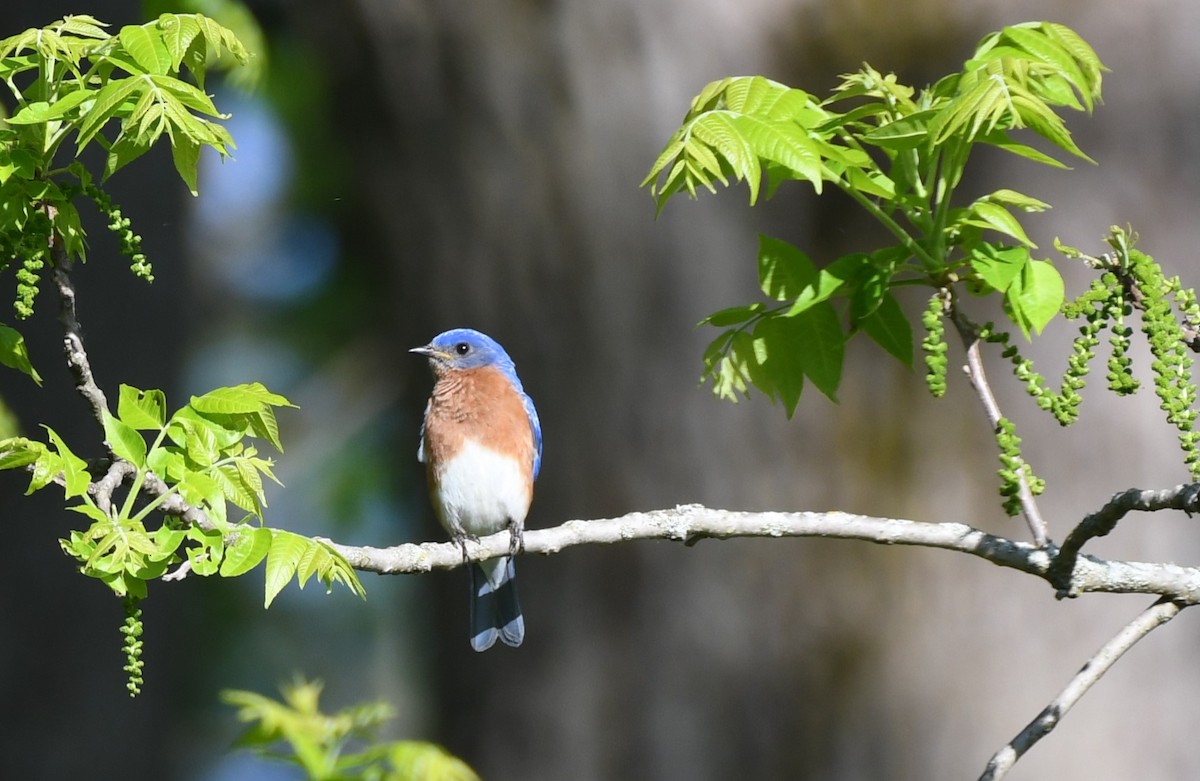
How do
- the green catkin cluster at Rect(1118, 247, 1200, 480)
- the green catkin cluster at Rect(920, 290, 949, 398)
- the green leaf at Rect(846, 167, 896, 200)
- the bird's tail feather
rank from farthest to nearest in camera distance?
the bird's tail feather < the green leaf at Rect(846, 167, 896, 200) < the green catkin cluster at Rect(920, 290, 949, 398) < the green catkin cluster at Rect(1118, 247, 1200, 480)

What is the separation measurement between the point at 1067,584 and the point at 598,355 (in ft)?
7.96

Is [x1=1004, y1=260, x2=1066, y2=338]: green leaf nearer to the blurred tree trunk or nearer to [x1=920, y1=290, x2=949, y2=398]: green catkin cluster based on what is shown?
[x1=920, y1=290, x2=949, y2=398]: green catkin cluster

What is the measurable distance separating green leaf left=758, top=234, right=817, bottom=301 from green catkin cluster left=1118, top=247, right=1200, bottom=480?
0.63 metres

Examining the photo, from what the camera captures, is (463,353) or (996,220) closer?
(996,220)

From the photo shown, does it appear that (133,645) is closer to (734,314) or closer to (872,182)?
(734,314)

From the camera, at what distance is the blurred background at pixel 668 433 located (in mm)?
4020

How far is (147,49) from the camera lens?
2277 millimetres

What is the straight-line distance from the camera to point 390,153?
16.0 feet

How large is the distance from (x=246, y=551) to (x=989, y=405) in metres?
1.32

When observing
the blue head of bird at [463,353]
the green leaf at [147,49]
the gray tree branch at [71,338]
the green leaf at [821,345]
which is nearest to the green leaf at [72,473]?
the gray tree branch at [71,338]

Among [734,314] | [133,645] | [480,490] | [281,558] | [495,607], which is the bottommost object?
[495,607]

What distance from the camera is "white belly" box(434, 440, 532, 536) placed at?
4.70 meters

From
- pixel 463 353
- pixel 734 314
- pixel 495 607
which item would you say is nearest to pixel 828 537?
pixel 734 314

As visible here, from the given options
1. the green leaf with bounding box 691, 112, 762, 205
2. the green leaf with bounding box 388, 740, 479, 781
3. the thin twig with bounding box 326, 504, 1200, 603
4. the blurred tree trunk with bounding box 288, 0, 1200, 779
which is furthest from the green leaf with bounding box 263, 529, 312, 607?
the blurred tree trunk with bounding box 288, 0, 1200, 779
